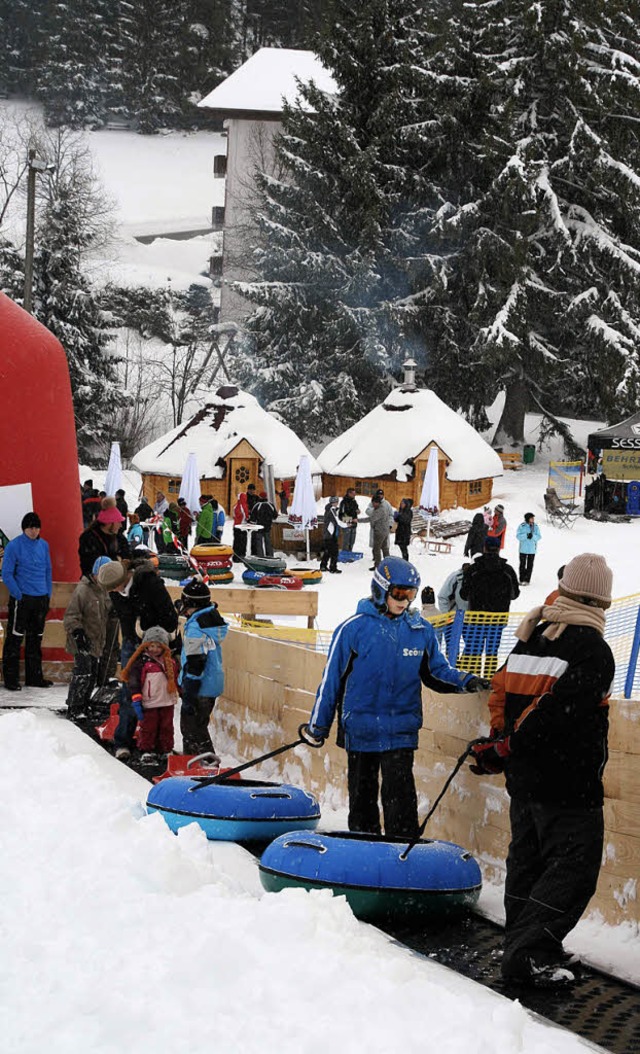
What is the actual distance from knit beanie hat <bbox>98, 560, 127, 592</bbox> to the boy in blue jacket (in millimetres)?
803

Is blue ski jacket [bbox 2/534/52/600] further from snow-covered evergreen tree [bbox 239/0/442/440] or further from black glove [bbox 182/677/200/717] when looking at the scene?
snow-covered evergreen tree [bbox 239/0/442/440]

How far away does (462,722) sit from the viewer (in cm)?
691

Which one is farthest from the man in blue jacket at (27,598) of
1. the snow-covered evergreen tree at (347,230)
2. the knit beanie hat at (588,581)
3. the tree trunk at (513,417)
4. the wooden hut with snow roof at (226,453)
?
the tree trunk at (513,417)

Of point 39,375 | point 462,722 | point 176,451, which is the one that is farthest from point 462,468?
point 462,722

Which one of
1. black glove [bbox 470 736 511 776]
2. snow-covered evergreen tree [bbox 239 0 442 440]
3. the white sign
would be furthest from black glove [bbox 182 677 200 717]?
snow-covered evergreen tree [bbox 239 0 442 440]

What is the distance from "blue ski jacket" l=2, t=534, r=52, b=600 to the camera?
37.7ft

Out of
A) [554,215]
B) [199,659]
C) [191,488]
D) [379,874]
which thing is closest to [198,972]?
[379,874]

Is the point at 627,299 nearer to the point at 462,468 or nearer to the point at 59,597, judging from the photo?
the point at 462,468

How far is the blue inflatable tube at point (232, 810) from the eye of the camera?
729cm

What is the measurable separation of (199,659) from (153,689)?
44 cm

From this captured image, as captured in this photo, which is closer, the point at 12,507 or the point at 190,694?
the point at 190,694

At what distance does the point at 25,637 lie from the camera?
470 inches

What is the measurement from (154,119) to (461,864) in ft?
248

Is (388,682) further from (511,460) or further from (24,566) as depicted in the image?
(511,460)
